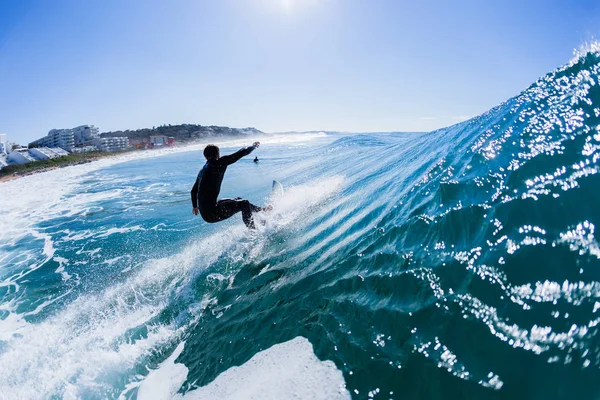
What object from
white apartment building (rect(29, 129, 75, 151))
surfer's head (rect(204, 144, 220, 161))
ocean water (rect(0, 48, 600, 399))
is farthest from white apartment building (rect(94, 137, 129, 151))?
ocean water (rect(0, 48, 600, 399))

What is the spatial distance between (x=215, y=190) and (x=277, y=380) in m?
5.13

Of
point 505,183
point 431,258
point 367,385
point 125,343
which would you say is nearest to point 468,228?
point 431,258

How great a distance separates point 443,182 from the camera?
5.23m

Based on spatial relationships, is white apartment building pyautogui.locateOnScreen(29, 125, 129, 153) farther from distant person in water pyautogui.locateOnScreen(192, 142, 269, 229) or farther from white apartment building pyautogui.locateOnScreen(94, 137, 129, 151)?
distant person in water pyautogui.locateOnScreen(192, 142, 269, 229)

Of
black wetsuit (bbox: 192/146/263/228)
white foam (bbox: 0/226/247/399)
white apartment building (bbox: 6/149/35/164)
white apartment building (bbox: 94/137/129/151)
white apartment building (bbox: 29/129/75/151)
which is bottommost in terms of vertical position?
white foam (bbox: 0/226/247/399)

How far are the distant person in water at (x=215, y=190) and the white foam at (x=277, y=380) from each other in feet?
13.8

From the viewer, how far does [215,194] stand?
24.2 ft

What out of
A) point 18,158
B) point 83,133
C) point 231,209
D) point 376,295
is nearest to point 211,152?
point 231,209

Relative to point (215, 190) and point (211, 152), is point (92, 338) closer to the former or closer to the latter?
point (215, 190)

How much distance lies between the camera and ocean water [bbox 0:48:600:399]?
7.71ft

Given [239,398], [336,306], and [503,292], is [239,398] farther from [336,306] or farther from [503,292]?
[503,292]

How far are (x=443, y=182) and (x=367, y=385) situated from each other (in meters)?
3.74

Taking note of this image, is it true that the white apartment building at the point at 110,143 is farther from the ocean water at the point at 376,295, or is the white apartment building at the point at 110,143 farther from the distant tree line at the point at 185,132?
the ocean water at the point at 376,295

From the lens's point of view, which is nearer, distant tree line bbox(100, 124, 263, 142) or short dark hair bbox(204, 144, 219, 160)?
short dark hair bbox(204, 144, 219, 160)
